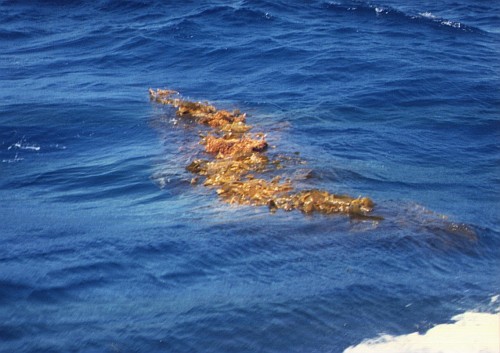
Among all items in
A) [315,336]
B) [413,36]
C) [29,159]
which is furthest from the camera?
[413,36]

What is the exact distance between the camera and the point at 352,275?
7.35 metres

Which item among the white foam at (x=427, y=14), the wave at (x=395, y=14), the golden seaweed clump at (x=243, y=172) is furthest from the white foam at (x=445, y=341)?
the white foam at (x=427, y=14)

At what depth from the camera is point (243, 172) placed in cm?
1027

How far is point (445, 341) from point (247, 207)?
3412 mm

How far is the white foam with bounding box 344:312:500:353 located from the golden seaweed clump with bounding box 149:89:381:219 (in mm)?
2436

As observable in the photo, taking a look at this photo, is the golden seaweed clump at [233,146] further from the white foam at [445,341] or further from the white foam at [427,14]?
the white foam at [427,14]

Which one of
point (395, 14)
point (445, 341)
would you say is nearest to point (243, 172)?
point (445, 341)

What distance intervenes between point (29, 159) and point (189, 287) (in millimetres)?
5701

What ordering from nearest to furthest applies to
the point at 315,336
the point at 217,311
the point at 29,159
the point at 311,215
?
the point at 315,336
the point at 217,311
the point at 311,215
the point at 29,159

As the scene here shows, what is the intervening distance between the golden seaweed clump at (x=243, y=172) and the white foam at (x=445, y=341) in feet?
7.99

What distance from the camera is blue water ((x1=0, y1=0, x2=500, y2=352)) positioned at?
22.2 feet

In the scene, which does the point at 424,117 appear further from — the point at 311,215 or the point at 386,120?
the point at 311,215

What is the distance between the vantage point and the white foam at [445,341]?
6.12 metres

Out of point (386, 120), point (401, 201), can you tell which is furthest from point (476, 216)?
point (386, 120)
